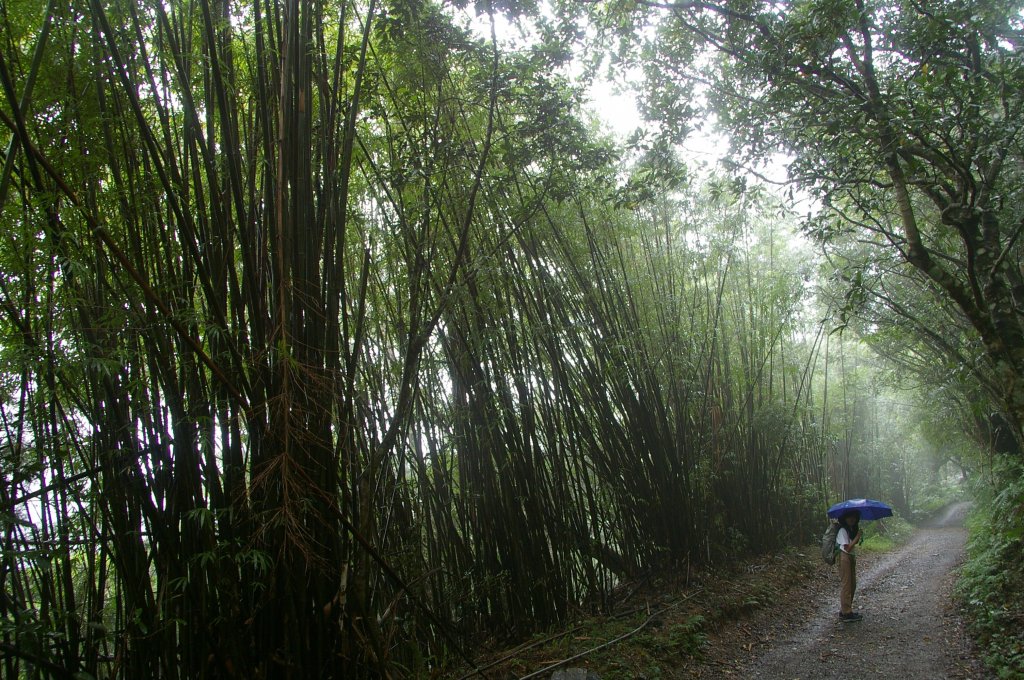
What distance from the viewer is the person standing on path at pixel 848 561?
4.46m

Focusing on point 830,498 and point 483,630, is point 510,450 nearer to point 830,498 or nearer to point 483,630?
point 483,630

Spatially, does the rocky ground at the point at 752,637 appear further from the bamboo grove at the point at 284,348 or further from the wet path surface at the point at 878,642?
the bamboo grove at the point at 284,348

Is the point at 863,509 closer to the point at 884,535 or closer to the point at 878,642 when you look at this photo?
the point at 878,642

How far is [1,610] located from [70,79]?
1.64 m

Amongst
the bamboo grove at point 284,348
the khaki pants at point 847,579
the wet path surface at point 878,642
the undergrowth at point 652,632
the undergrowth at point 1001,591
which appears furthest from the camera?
the khaki pants at point 847,579

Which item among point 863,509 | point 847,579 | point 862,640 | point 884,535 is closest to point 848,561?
point 847,579

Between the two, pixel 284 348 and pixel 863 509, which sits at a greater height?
pixel 284 348

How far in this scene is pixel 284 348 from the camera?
1.82 m

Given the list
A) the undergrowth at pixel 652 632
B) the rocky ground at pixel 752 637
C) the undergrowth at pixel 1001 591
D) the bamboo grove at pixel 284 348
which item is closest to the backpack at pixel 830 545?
the rocky ground at pixel 752 637

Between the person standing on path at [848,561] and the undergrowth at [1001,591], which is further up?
the person standing on path at [848,561]

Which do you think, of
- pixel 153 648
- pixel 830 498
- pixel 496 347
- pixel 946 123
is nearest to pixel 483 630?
pixel 496 347

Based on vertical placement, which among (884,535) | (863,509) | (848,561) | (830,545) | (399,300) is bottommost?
(884,535)

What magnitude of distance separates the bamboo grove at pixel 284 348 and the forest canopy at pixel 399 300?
0.02m

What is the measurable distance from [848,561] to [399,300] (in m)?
3.51
